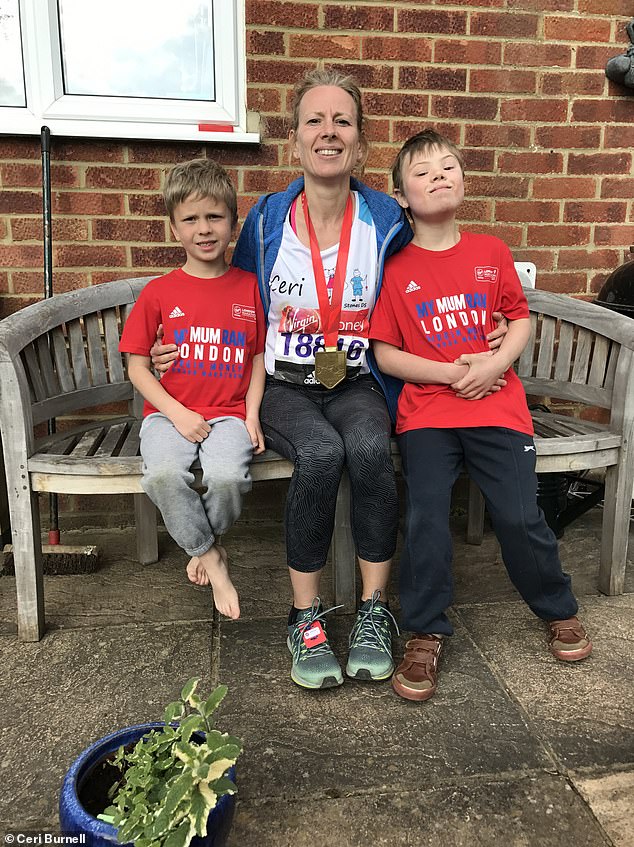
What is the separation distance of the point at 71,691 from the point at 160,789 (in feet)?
2.75

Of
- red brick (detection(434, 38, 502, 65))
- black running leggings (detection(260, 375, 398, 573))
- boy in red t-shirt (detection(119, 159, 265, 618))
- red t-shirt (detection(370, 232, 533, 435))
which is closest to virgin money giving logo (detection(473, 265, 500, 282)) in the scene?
red t-shirt (detection(370, 232, 533, 435))

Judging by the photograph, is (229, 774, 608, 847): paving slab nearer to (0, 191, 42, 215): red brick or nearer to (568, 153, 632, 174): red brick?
(0, 191, 42, 215): red brick

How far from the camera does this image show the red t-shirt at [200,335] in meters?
2.17

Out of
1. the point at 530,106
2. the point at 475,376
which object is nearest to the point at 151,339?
the point at 475,376

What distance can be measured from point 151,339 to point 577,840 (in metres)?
1.69

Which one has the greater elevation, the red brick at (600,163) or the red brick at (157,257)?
the red brick at (600,163)

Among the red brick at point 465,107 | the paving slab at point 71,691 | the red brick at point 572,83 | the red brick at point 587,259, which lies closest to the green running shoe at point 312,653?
the paving slab at point 71,691

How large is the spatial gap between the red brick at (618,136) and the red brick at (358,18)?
3.45 ft

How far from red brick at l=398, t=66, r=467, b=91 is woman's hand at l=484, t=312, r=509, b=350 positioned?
1.27m

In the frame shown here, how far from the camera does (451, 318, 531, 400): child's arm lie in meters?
2.09

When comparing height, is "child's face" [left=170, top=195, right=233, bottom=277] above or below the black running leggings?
above

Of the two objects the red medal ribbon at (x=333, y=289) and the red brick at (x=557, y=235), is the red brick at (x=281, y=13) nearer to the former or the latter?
the red medal ribbon at (x=333, y=289)

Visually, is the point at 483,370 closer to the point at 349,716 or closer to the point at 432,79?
the point at 349,716

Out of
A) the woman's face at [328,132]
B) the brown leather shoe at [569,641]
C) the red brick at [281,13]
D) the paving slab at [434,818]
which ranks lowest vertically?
the paving slab at [434,818]
